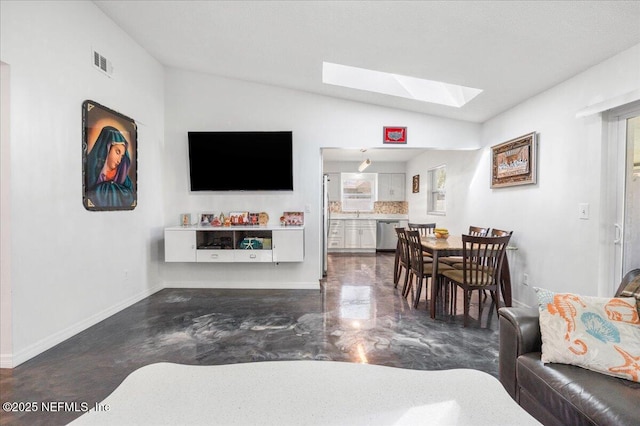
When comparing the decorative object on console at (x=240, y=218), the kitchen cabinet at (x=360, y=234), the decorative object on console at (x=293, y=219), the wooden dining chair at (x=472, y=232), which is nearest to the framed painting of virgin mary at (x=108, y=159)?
the decorative object on console at (x=240, y=218)

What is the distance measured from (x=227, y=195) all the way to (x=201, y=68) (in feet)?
5.77

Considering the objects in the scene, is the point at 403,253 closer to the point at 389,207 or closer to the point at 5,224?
the point at 5,224

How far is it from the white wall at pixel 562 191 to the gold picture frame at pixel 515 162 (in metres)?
0.07

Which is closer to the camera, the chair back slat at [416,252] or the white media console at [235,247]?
the chair back slat at [416,252]

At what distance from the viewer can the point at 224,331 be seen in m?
2.96

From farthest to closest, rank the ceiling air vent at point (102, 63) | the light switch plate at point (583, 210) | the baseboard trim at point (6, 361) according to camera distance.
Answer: the ceiling air vent at point (102, 63)
the light switch plate at point (583, 210)
the baseboard trim at point (6, 361)

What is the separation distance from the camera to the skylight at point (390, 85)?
13.1 feet

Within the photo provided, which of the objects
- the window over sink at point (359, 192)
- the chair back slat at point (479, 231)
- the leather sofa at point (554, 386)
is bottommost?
the leather sofa at point (554, 386)

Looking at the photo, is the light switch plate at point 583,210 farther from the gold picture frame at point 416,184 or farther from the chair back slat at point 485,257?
the gold picture frame at point 416,184

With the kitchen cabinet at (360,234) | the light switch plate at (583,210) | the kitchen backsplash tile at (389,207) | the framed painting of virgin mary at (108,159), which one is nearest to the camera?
the light switch plate at (583,210)

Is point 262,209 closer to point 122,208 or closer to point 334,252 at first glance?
point 122,208

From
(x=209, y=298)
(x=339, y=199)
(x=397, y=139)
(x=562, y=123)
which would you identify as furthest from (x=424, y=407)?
(x=339, y=199)

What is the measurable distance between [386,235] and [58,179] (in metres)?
6.76

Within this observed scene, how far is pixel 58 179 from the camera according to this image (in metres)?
2.71
